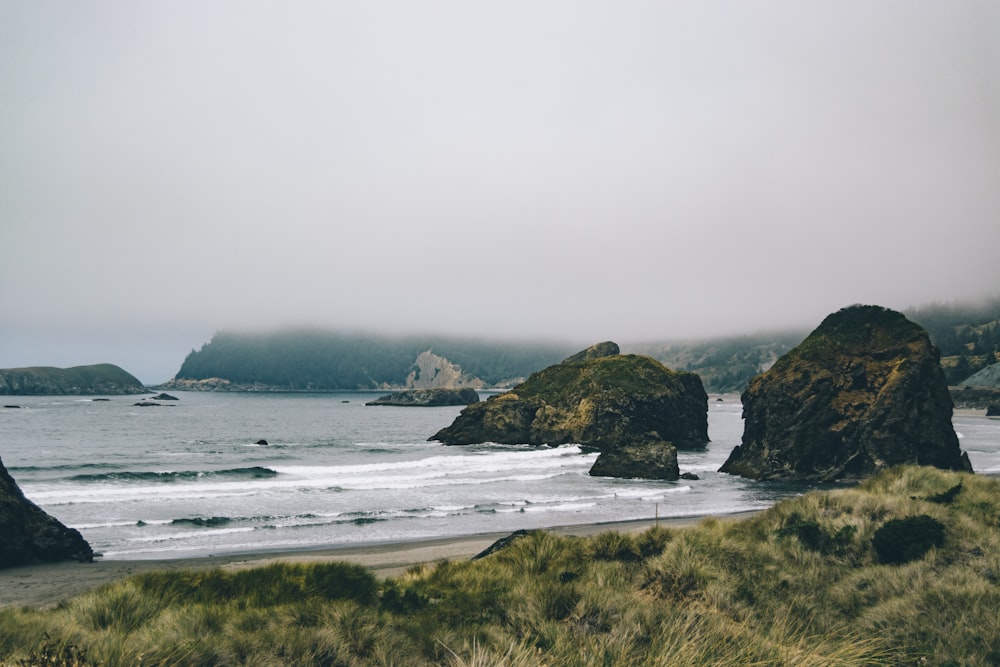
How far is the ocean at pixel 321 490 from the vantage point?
24688 mm

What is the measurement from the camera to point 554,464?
48938 millimetres

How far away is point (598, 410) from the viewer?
6294 centimetres

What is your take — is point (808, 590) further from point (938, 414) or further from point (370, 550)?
point (938, 414)

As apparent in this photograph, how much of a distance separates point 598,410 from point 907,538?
169 feet

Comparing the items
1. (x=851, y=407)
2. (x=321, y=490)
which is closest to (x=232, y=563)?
(x=321, y=490)

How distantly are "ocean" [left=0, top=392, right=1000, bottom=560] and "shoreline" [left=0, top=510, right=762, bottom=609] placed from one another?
1.42 metres

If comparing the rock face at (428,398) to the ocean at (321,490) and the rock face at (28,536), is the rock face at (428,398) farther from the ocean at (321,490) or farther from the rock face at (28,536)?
the rock face at (28,536)

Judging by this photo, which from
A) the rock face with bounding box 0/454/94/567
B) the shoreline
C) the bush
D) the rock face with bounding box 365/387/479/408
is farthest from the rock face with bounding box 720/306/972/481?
the rock face with bounding box 365/387/479/408

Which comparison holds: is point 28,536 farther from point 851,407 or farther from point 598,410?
point 598,410

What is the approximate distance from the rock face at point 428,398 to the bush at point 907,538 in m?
158

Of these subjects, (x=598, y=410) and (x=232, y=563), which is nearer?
(x=232, y=563)

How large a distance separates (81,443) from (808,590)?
7110 centimetres

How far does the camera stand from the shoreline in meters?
14.7

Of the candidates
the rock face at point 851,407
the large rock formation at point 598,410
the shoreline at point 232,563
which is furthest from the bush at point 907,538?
the large rock formation at point 598,410
